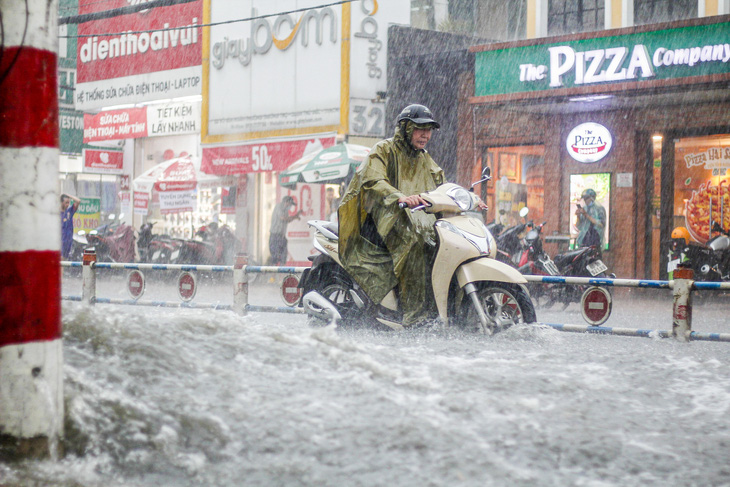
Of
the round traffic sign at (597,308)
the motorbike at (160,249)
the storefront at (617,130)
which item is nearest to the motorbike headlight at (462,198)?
the round traffic sign at (597,308)

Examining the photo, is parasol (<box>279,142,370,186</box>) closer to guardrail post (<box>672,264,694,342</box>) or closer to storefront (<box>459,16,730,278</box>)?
storefront (<box>459,16,730,278</box>)

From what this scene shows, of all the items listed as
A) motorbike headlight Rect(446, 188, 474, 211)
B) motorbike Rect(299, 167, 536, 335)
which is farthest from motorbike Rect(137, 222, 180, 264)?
motorbike headlight Rect(446, 188, 474, 211)

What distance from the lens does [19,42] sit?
2.93 m

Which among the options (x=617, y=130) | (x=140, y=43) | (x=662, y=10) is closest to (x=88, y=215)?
(x=140, y=43)

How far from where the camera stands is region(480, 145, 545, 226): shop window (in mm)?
18719

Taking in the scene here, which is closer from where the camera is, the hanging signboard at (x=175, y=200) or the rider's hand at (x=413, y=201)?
the rider's hand at (x=413, y=201)

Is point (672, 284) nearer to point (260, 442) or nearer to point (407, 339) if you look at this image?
point (407, 339)

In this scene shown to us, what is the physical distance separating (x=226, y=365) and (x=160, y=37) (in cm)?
2315

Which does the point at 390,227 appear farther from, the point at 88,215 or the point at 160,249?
the point at 88,215

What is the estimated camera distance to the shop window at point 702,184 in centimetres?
1633

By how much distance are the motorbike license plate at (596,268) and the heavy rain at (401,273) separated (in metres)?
0.03

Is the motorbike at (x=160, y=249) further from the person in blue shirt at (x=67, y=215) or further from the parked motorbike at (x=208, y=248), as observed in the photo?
the person in blue shirt at (x=67, y=215)

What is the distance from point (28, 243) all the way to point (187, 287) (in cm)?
910

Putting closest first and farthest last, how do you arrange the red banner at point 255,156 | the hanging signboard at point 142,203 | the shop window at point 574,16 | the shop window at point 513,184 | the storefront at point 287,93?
the shop window at point 574,16, the shop window at point 513,184, the storefront at point 287,93, the red banner at point 255,156, the hanging signboard at point 142,203
